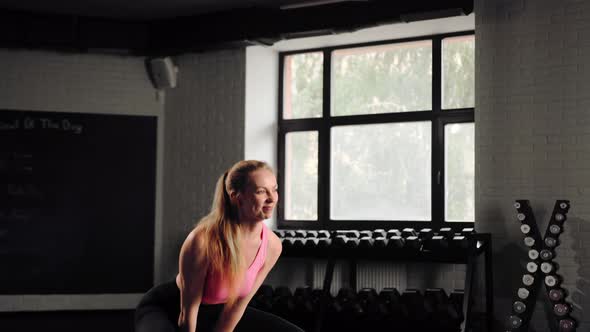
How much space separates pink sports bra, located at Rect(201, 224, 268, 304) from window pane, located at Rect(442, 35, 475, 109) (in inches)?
129

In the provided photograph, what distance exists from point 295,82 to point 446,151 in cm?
156

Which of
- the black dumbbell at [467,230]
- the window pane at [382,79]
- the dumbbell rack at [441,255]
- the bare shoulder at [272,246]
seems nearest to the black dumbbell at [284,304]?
the dumbbell rack at [441,255]

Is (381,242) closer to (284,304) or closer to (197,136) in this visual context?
(284,304)

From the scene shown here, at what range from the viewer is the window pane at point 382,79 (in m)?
5.36

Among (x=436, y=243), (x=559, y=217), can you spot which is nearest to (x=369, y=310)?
(x=436, y=243)

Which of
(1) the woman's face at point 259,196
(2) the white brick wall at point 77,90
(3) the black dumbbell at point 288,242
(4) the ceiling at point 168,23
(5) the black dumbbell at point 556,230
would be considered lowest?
(3) the black dumbbell at point 288,242

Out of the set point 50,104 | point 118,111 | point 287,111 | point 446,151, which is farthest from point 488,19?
point 50,104

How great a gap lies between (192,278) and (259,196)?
36 centimetres

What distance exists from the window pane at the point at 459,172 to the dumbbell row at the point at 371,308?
0.83 metres

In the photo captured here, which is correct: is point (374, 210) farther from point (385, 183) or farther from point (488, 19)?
point (488, 19)

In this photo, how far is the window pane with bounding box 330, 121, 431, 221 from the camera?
5312mm

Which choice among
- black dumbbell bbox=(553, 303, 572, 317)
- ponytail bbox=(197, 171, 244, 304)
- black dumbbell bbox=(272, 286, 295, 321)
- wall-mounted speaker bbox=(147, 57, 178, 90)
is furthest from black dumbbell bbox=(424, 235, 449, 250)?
wall-mounted speaker bbox=(147, 57, 178, 90)

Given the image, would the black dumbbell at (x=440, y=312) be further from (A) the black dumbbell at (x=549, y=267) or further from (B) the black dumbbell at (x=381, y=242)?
(A) the black dumbbell at (x=549, y=267)

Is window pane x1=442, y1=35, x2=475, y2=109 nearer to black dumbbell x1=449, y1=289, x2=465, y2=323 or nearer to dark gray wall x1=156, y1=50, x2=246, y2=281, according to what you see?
black dumbbell x1=449, y1=289, x2=465, y2=323
